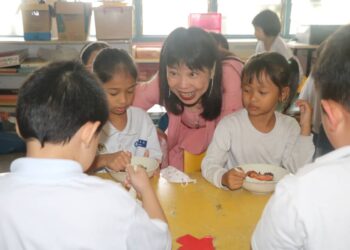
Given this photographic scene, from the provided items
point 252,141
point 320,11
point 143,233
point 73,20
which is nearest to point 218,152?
point 252,141

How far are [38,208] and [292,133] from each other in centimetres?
119

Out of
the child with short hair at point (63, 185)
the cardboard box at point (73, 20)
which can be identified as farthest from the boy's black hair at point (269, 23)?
the child with short hair at point (63, 185)

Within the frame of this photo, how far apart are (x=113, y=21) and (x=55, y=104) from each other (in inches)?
125

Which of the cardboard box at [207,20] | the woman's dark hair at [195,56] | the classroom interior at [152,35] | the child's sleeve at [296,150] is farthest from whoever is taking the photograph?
the cardboard box at [207,20]

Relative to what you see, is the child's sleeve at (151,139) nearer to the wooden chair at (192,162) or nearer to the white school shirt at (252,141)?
the wooden chair at (192,162)

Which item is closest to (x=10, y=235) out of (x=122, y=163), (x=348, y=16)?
(x=122, y=163)

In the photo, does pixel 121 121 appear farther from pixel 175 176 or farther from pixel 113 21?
pixel 113 21

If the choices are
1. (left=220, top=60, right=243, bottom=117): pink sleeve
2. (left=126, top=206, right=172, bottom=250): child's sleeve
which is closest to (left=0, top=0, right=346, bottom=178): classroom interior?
(left=220, top=60, right=243, bottom=117): pink sleeve

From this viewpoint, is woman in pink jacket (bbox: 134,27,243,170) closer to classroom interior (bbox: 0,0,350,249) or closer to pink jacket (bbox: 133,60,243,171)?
pink jacket (bbox: 133,60,243,171)

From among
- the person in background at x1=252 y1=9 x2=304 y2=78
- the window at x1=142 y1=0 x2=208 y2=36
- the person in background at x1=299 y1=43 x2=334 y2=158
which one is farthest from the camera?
the window at x1=142 y1=0 x2=208 y2=36

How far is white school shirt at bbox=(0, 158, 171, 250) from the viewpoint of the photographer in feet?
2.32

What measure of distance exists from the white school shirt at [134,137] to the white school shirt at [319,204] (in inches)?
40.4

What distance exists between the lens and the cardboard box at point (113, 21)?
12.2 feet

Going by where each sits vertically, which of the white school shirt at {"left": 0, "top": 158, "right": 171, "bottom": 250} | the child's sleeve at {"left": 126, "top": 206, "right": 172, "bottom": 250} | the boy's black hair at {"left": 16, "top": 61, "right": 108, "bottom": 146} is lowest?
the child's sleeve at {"left": 126, "top": 206, "right": 172, "bottom": 250}
